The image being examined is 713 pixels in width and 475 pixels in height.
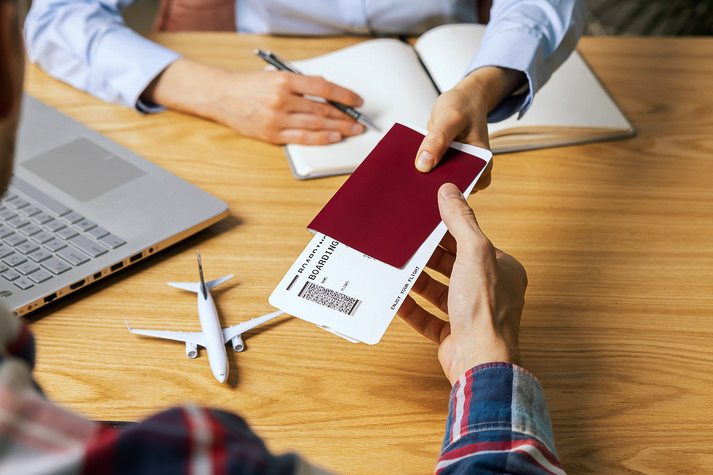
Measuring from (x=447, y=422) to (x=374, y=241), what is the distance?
0.74 ft

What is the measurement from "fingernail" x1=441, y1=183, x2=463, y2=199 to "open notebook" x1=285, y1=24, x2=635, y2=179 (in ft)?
0.80

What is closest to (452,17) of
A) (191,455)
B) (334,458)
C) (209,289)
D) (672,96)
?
(672,96)

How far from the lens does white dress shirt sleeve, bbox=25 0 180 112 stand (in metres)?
1.13

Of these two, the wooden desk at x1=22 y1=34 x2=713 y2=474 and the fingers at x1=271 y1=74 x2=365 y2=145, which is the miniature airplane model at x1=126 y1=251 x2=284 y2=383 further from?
the fingers at x1=271 y1=74 x2=365 y2=145

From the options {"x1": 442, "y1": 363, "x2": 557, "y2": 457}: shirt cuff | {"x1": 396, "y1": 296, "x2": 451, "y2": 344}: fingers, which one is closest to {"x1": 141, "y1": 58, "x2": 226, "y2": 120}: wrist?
{"x1": 396, "y1": 296, "x2": 451, "y2": 344}: fingers

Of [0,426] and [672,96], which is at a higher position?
[0,426]

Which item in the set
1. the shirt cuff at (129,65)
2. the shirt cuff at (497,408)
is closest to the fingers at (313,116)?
the shirt cuff at (129,65)

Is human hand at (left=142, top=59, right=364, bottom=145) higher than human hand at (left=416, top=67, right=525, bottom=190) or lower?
lower

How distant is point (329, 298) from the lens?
73 cm

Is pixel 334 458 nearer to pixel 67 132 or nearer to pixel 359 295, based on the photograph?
pixel 359 295

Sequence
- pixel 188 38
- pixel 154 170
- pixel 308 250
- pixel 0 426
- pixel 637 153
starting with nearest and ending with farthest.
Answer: pixel 0 426
pixel 308 250
pixel 154 170
pixel 637 153
pixel 188 38

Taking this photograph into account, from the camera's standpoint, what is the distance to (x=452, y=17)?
1.42 metres

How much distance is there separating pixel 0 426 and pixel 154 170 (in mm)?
702

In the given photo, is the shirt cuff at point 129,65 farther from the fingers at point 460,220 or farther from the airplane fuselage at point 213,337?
the fingers at point 460,220
